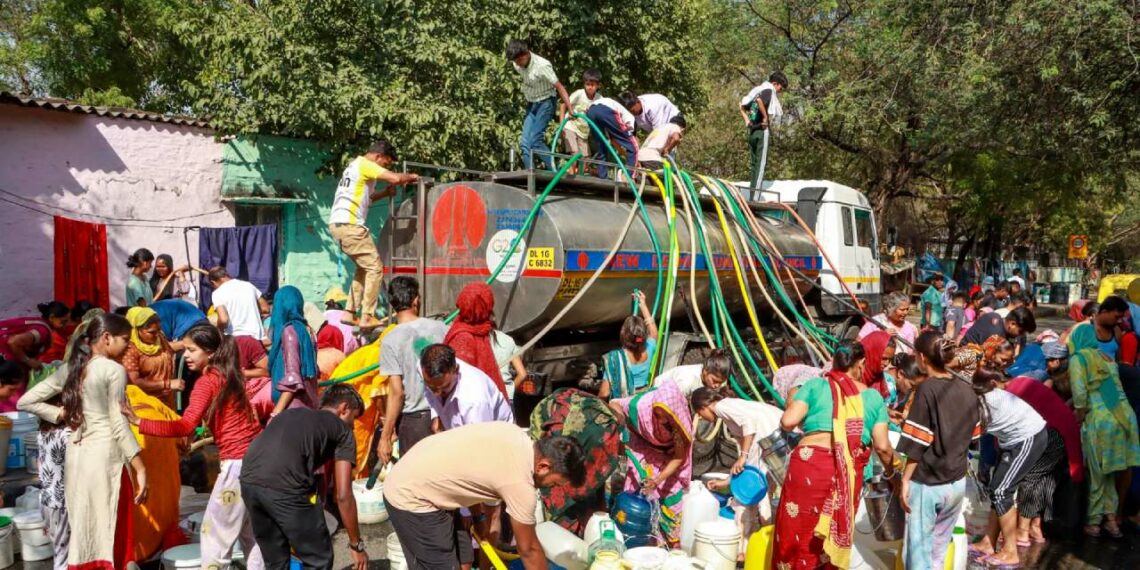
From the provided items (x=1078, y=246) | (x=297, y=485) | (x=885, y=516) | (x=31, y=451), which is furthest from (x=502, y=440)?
(x=1078, y=246)

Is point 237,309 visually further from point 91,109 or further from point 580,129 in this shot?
point 91,109

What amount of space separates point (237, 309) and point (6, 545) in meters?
2.76

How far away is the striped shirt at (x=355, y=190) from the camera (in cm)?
738

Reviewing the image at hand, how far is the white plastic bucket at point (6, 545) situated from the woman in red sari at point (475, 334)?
9.13ft

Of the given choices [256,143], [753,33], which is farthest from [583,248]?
[753,33]

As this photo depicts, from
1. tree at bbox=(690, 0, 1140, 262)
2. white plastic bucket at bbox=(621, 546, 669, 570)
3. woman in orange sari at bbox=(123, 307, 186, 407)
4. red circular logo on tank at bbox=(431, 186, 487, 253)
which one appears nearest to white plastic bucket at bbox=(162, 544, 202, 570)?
woman in orange sari at bbox=(123, 307, 186, 407)

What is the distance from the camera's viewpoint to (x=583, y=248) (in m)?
7.29

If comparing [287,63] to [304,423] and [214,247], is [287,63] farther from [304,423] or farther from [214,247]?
[304,423]

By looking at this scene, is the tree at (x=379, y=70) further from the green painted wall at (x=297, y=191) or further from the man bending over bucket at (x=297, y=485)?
the man bending over bucket at (x=297, y=485)

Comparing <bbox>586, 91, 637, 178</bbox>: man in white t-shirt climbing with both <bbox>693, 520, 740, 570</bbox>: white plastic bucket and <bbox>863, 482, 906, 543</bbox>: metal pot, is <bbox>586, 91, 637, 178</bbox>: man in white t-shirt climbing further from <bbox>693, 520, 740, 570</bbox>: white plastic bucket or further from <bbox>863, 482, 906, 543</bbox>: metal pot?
<bbox>693, 520, 740, 570</bbox>: white plastic bucket

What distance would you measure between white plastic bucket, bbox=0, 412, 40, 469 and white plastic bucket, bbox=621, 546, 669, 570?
5487 mm

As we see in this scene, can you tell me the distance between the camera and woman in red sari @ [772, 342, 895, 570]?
4.04 m

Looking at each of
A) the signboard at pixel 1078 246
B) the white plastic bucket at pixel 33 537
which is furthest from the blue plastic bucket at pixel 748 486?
the signboard at pixel 1078 246

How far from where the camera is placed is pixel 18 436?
23.4 ft
